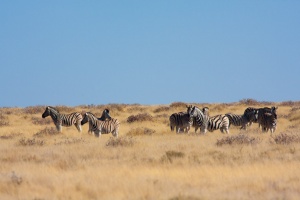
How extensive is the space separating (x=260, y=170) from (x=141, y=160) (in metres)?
3.45

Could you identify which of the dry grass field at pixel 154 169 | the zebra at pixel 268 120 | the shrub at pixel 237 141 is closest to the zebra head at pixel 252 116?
the zebra at pixel 268 120

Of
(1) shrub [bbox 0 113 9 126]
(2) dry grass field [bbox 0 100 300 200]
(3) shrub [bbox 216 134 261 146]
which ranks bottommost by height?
(2) dry grass field [bbox 0 100 300 200]

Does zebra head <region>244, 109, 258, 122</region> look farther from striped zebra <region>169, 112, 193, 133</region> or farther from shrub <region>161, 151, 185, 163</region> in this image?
shrub <region>161, 151, 185, 163</region>

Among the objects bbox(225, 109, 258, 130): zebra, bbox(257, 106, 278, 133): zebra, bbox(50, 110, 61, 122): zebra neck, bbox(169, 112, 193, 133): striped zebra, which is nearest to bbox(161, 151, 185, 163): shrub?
bbox(169, 112, 193, 133): striped zebra

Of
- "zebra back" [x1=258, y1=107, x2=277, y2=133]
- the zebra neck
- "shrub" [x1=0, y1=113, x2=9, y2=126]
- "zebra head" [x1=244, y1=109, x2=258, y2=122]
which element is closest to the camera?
"zebra back" [x1=258, y1=107, x2=277, y2=133]

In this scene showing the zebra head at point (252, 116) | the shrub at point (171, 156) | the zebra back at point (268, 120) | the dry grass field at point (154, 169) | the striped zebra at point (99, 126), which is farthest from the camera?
the zebra head at point (252, 116)

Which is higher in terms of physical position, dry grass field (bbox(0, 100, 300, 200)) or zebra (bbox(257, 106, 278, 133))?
zebra (bbox(257, 106, 278, 133))

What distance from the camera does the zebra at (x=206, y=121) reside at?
78.8 feet

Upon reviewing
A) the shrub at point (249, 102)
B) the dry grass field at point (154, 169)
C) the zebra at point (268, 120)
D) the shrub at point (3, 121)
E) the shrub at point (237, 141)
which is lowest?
the dry grass field at point (154, 169)

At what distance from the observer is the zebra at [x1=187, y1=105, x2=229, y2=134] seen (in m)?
24.0

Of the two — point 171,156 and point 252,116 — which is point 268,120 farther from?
point 171,156

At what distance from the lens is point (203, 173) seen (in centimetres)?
1238

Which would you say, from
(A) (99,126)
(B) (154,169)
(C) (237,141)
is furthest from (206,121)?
(B) (154,169)

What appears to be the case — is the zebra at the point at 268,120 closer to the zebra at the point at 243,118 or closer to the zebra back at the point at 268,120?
the zebra back at the point at 268,120
